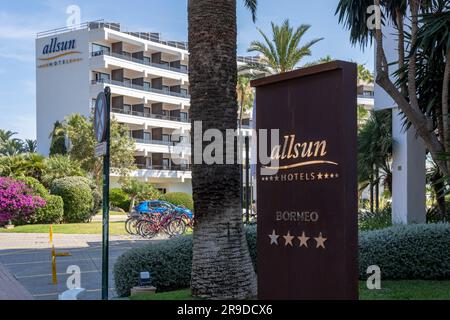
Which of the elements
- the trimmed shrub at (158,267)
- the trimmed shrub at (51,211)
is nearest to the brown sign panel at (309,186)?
the trimmed shrub at (158,267)

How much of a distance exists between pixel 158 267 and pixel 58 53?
54.3m

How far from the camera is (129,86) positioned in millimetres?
58406

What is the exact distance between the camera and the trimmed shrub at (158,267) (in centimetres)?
902

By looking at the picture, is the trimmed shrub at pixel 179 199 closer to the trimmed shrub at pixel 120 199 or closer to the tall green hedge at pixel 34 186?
the trimmed shrub at pixel 120 199

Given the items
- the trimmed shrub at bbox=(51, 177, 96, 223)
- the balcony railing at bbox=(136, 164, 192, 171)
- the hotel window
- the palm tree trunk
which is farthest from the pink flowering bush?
the balcony railing at bbox=(136, 164, 192, 171)

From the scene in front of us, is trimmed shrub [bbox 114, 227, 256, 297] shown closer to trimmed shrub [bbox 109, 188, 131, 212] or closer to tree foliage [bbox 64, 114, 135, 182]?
tree foliage [bbox 64, 114, 135, 182]

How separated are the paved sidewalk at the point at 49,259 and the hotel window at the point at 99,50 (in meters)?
36.0

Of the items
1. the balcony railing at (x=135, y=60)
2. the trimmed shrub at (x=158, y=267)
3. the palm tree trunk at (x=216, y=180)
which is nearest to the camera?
the palm tree trunk at (x=216, y=180)

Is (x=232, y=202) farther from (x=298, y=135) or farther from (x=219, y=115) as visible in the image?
(x=298, y=135)

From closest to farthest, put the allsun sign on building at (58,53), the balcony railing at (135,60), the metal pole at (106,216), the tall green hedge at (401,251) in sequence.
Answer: the metal pole at (106,216)
the tall green hedge at (401,251)
the balcony railing at (135,60)
the allsun sign on building at (58,53)

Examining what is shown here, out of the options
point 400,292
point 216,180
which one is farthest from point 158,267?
point 400,292

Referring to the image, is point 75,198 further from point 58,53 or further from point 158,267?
point 58,53
